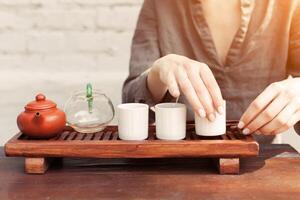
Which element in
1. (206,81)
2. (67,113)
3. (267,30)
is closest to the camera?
(206,81)

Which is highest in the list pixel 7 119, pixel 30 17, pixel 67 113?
pixel 30 17

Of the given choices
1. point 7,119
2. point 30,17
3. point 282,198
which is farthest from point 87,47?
point 282,198

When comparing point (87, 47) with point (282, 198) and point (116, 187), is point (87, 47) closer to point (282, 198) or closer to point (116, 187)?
point (116, 187)

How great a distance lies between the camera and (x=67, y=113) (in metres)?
1.03

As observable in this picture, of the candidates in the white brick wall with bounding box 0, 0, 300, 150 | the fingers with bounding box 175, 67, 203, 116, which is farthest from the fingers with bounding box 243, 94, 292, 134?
the white brick wall with bounding box 0, 0, 300, 150

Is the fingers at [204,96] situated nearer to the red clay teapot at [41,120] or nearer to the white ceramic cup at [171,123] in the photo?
A: the white ceramic cup at [171,123]

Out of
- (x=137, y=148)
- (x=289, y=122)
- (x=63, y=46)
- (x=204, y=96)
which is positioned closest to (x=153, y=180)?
(x=137, y=148)

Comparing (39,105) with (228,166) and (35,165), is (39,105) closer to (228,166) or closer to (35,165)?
(35,165)

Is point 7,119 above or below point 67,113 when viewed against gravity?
below

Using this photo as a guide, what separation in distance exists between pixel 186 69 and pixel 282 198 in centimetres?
32

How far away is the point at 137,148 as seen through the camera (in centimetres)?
88

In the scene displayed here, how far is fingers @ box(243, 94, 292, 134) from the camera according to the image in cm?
89

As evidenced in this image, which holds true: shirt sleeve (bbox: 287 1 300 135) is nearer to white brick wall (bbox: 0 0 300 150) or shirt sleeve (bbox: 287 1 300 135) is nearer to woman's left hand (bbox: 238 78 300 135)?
woman's left hand (bbox: 238 78 300 135)

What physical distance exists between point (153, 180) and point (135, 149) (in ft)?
0.23
